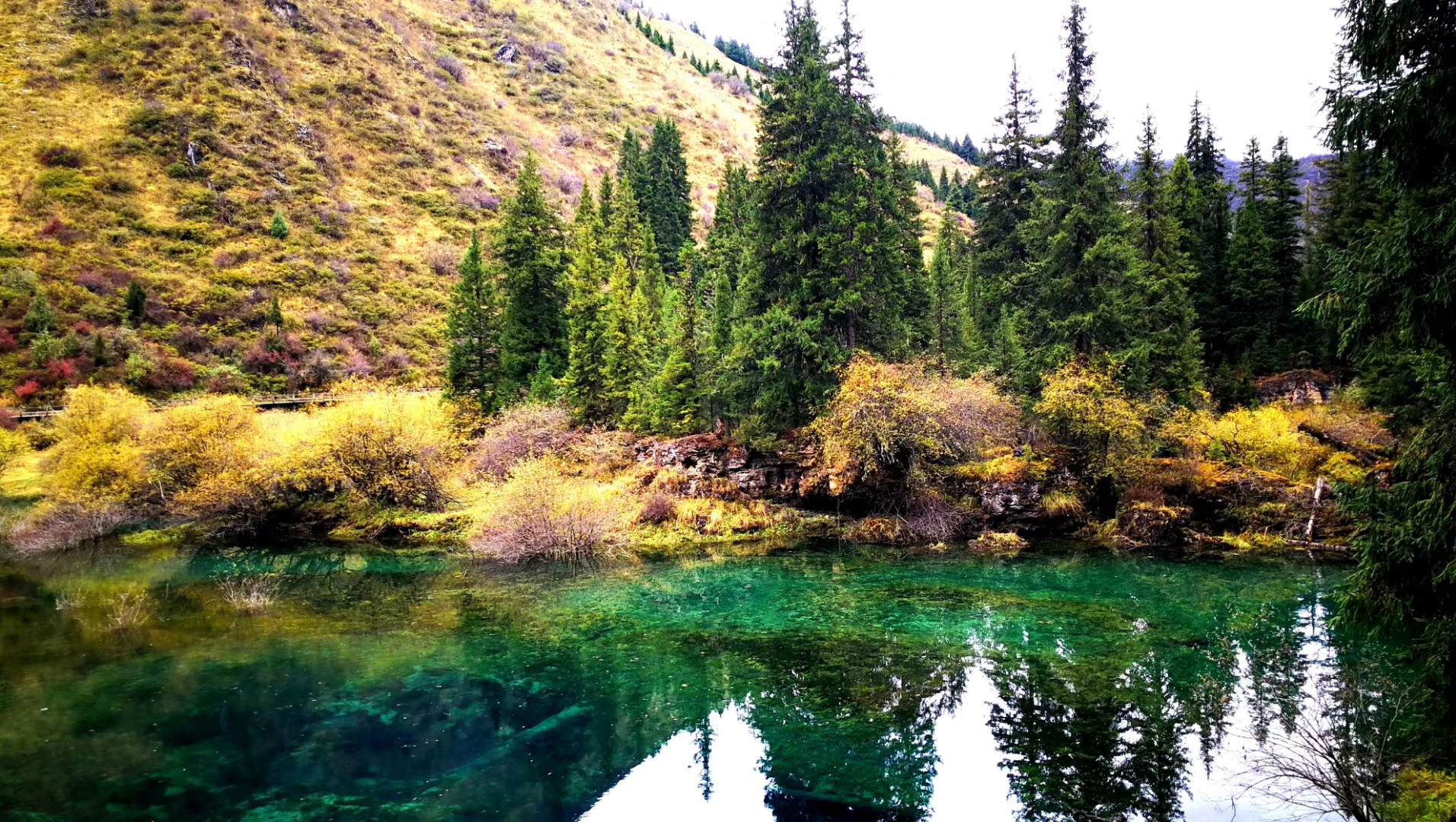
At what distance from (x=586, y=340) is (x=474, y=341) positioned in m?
8.15

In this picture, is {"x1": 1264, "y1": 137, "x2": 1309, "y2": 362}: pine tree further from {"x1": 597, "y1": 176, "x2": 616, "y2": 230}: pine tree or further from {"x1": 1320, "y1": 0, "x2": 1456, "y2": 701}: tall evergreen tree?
{"x1": 597, "y1": 176, "x2": 616, "y2": 230}: pine tree

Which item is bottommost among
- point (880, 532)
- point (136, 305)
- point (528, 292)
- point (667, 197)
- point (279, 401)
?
point (880, 532)

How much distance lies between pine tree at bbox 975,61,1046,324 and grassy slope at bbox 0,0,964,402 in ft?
140

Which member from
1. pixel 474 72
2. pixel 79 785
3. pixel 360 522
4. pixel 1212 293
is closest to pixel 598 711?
pixel 79 785

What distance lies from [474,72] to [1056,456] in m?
106

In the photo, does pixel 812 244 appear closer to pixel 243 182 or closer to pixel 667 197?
pixel 667 197

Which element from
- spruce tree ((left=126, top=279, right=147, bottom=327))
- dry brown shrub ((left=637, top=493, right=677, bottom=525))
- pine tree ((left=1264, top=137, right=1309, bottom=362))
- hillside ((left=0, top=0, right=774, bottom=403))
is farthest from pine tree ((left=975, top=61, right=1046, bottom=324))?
spruce tree ((left=126, top=279, right=147, bottom=327))

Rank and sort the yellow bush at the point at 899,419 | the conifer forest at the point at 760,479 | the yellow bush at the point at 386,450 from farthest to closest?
the yellow bush at the point at 386,450, the yellow bush at the point at 899,419, the conifer forest at the point at 760,479

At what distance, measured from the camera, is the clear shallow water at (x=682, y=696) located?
11.7 m

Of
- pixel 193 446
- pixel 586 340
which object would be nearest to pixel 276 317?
pixel 193 446

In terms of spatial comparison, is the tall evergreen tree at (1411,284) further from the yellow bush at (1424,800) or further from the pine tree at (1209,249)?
the pine tree at (1209,249)

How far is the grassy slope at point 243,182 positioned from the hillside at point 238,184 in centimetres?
20

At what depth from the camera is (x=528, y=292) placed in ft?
148

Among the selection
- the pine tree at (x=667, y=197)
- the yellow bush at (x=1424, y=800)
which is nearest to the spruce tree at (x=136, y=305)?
the pine tree at (x=667, y=197)
